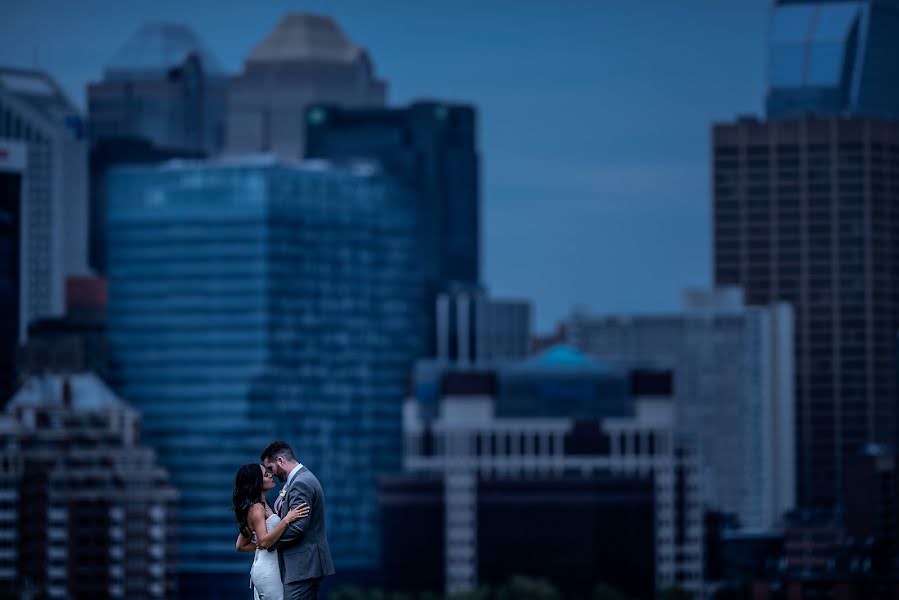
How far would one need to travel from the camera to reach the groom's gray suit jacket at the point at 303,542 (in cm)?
2645

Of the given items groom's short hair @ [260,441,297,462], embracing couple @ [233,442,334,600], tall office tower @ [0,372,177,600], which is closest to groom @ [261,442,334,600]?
embracing couple @ [233,442,334,600]

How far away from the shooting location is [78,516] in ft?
605

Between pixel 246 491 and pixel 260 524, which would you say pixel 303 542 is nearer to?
pixel 260 524

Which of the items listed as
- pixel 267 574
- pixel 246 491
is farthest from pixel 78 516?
pixel 267 574

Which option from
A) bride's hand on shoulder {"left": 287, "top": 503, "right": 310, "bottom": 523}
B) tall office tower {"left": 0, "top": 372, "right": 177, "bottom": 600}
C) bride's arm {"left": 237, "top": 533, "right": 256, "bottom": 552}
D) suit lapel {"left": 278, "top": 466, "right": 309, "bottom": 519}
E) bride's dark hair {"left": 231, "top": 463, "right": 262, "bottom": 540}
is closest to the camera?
bride's hand on shoulder {"left": 287, "top": 503, "right": 310, "bottom": 523}

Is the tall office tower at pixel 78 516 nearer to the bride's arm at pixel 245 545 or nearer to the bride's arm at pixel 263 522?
the bride's arm at pixel 245 545

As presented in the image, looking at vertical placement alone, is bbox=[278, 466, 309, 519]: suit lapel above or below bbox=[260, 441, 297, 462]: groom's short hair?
below

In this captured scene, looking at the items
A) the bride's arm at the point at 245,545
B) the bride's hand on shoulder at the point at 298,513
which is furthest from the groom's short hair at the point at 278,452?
the bride's arm at the point at 245,545

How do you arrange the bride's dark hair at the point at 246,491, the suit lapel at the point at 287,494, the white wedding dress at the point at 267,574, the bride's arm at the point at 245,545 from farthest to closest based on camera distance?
1. the bride's arm at the point at 245,545
2. the bride's dark hair at the point at 246,491
3. the white wedding dress at the point at 267,574
4. the suit lapel at the point at 287,494

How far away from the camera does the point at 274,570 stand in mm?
26750

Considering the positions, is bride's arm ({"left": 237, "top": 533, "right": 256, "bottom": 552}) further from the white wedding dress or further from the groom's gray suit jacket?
the groom's gray suit jacket

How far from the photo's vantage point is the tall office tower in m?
184

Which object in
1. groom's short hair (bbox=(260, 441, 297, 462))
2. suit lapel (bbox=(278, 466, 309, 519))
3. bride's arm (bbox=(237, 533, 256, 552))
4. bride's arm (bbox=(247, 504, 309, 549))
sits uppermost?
groom's short hair (bbox=(260, 441, 297, 462))

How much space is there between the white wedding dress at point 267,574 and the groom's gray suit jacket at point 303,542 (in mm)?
65
